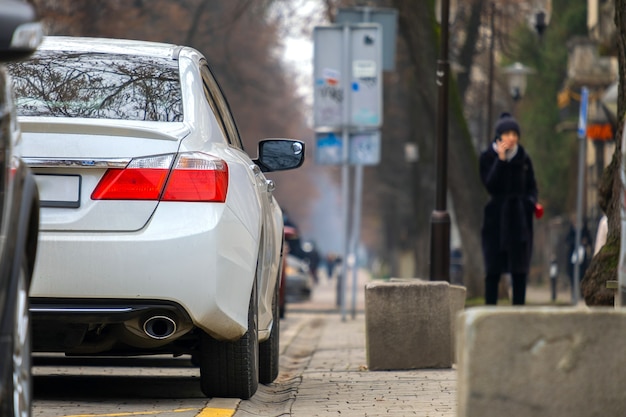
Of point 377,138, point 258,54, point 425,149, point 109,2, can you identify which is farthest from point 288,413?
point 258,54

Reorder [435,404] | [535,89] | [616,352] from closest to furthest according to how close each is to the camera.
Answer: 1. [616,352]
2. [435,404]
3. [535,89]

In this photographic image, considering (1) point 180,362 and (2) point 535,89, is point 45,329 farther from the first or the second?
(2) point 535,89

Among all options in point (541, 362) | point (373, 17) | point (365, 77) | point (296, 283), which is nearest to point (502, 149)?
point (541, 362)

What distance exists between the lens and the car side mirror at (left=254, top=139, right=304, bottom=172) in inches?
347

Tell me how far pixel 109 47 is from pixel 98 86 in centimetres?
49

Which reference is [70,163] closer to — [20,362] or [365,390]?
[20,362]

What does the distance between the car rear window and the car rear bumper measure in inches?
27.3

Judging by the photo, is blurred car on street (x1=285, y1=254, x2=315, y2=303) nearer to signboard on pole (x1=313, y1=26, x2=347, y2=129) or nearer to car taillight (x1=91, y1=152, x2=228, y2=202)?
signboard on pole (x1=313, y1=26, x2=347, y2=129)

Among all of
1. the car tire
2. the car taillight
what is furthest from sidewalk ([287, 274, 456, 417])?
the car tire

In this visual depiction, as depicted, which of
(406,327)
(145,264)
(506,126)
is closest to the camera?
(145,264)

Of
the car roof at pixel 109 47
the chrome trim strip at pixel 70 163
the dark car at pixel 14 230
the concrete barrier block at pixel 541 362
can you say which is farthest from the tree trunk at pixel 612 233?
the dark car at pixel 14 230

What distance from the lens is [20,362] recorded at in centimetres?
479

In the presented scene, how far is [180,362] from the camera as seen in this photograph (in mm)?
10609

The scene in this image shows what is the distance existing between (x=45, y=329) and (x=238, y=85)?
119ft
